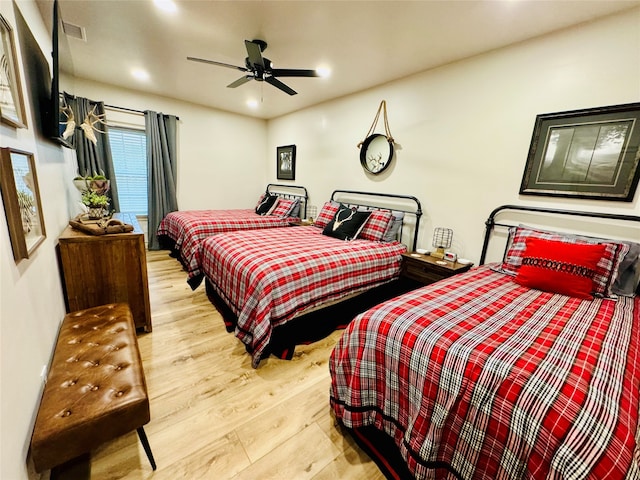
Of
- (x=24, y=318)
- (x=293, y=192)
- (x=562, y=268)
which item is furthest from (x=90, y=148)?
(x=562, y=268)

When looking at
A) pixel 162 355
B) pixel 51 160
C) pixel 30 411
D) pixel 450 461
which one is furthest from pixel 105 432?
pixel 51 160

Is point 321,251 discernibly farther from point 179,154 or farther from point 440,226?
point 179,154

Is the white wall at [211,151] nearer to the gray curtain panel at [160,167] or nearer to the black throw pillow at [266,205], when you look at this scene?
the gray curtain panel at [160,167]

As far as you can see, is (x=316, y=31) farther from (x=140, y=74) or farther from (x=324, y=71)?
(x=140, y=74)

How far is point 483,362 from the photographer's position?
976 mm

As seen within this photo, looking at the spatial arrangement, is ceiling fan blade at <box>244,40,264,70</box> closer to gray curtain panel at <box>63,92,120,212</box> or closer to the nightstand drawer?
the nightstand drawer

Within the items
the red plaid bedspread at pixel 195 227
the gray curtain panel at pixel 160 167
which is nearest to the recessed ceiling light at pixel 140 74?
the gray curtain panel at pixel 160 167

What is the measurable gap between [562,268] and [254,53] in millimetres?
2792

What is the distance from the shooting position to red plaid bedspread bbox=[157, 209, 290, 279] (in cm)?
308

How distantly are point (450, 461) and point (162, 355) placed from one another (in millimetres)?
1965

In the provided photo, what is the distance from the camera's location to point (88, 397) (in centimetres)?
106

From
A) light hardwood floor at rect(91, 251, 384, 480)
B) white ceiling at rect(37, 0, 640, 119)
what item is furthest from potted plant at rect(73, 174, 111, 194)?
light hardwood floor at rect(91, 251, 384, 480)

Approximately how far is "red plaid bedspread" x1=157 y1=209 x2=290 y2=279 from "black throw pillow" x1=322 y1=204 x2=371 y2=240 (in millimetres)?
1268

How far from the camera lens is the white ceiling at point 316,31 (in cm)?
187
